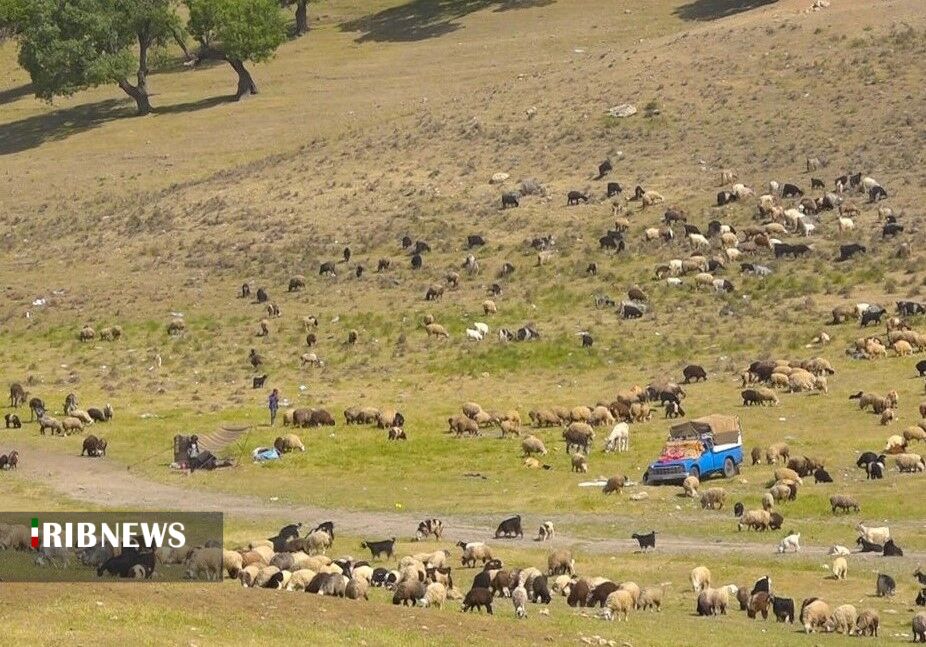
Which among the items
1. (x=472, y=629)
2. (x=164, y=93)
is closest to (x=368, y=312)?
(x=472, y=629)

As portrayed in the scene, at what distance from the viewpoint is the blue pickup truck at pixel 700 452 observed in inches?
1836

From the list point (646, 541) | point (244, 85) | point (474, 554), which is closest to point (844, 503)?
point (646, 541)

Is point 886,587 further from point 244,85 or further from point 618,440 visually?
point 244,85

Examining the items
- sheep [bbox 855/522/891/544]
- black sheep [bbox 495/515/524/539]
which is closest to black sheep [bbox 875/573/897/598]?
sheep [bbox 855/522/891/544]

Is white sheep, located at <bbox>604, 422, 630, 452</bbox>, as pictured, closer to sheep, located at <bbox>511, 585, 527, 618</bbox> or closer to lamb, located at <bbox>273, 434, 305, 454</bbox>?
lamb, located at <bbox>273, 434, 305, 454</bbox>

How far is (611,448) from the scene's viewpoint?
2007 inches

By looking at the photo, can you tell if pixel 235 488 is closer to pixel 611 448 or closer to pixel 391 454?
pixel 391 454

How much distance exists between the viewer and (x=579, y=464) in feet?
161

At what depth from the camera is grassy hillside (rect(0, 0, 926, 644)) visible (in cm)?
4350

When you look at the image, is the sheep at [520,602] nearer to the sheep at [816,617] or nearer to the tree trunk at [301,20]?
the sheep at [816,617]

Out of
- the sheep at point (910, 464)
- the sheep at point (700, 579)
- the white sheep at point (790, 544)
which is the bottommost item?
the sheep at point (910, 464)

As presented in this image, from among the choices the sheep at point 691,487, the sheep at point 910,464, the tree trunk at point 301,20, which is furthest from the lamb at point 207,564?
the tree trunk at point 301,20

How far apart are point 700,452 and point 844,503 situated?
4894 mm

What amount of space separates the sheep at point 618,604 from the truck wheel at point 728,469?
1499 cm
